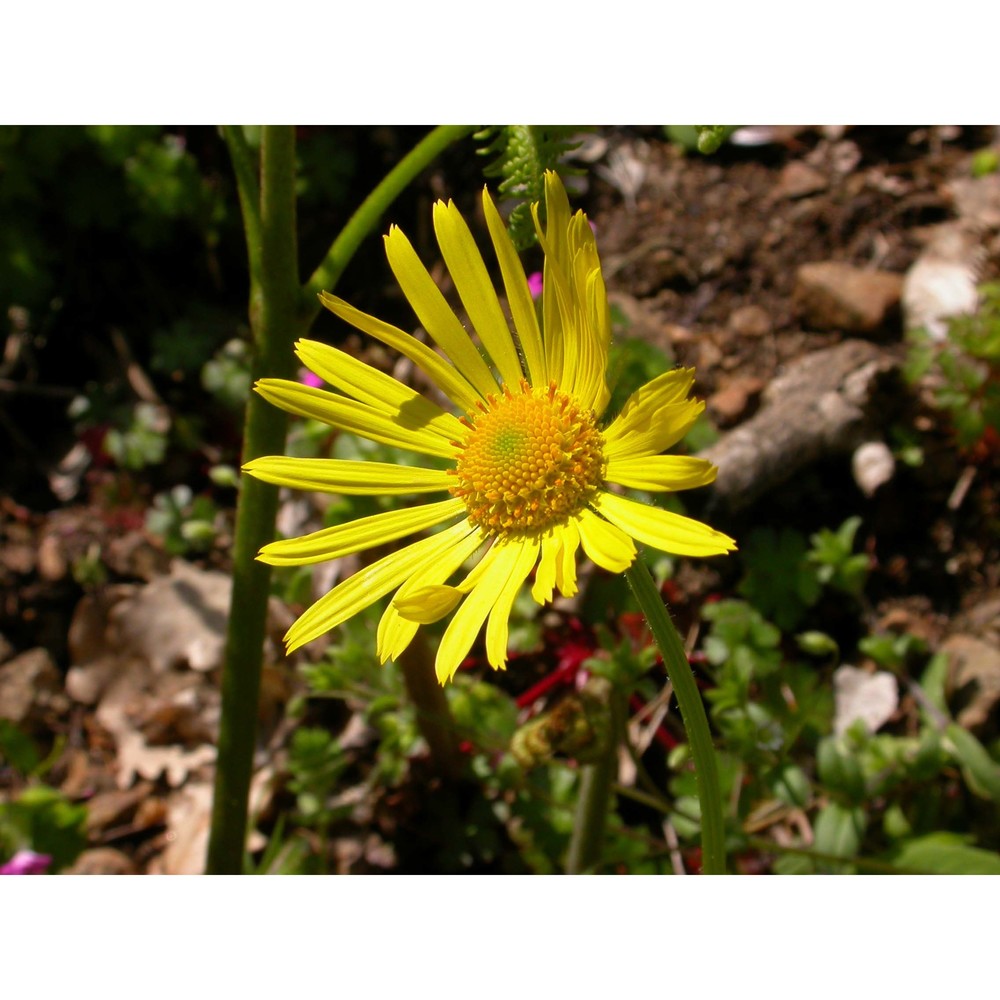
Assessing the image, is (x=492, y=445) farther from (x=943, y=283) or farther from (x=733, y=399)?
(x=943, y=283)

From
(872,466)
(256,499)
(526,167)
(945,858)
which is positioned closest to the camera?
(526,167)

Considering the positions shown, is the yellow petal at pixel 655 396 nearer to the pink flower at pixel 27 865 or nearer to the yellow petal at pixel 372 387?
the yellow petal at pixel 372 387

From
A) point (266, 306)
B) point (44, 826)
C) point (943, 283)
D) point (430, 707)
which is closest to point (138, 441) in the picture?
point (44, 826)

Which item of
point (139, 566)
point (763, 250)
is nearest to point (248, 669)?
point (139, 566)

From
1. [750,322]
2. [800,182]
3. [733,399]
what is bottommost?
[733,399]

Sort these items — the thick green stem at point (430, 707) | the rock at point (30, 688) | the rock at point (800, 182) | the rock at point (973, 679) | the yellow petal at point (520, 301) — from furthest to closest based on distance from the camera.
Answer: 1. the rock at point (800, 182)
2. the rock at point (30, 688)
3. the rock at point (973, 679)
4. the thick green stem at point (430, 707)
5. the yellow petal at point (520, 301)

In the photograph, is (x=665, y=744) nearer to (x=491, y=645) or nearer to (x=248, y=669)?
(x=248, y=669)

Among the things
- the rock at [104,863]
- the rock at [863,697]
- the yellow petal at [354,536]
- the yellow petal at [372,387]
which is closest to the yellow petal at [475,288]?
the yellow petal at [372,387]

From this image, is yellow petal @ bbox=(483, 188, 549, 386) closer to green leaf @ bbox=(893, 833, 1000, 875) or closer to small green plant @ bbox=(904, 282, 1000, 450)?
green leaf @ bbox=(893, 833, 1000, 875)
